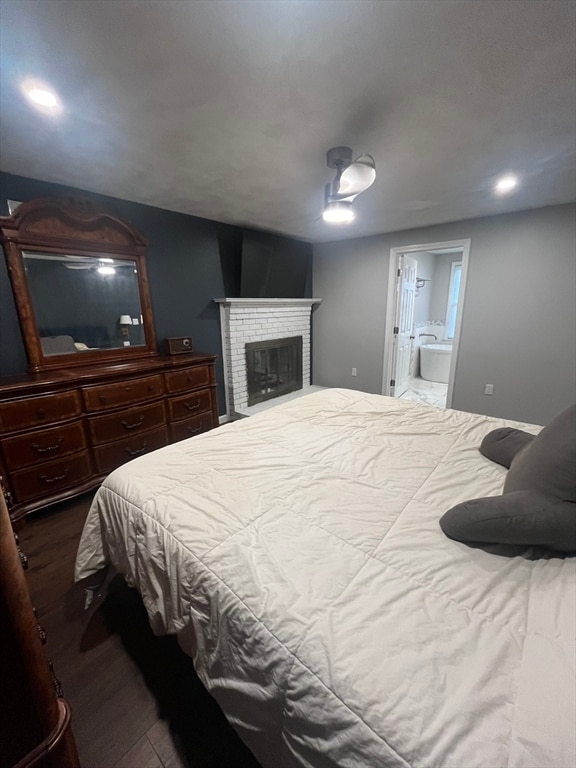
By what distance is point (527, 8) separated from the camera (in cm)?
100

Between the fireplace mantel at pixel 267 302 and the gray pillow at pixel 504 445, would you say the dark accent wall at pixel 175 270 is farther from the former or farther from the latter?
the gray pillow at pixel 504 445

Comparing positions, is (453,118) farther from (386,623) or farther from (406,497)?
(386,623)

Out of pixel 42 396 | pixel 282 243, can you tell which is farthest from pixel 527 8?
pixel 282 243

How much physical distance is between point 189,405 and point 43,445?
Answer: 114 centimetres

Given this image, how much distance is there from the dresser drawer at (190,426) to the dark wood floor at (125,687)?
1.30 meters

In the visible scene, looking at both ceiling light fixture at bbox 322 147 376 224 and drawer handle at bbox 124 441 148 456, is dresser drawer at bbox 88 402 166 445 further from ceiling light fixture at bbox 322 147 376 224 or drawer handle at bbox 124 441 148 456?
ceiling light fixture at bbox 322 147 376 224

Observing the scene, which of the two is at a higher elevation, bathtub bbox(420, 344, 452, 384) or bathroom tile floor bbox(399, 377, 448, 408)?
bathtub bbox(420, 344, 452, 384)

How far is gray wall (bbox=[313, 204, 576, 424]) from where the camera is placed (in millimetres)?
3045

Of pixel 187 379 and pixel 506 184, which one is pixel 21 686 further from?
pixel 506 184

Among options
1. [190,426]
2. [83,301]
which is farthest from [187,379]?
[83,301]

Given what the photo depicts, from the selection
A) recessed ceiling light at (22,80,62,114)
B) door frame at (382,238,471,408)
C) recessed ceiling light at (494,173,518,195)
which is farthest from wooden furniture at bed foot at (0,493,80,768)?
door frame at (382,238,471,408)

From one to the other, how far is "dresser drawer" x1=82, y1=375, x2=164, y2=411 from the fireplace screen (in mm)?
1470

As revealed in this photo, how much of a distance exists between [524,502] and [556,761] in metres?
0.55

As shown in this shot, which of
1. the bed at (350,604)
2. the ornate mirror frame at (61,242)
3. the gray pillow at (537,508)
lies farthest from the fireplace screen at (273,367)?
the gray pillow at (537,508)
